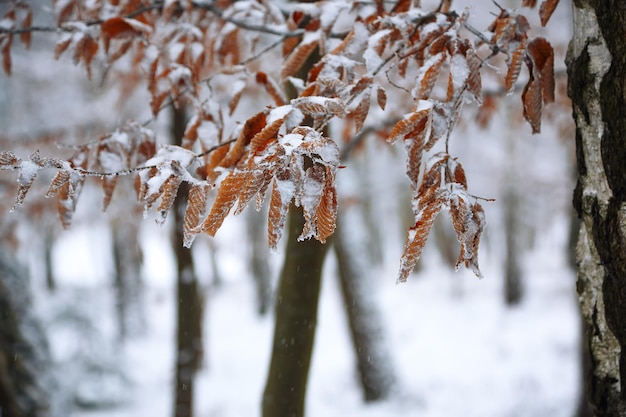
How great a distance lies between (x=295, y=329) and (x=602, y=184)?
5.45 ft

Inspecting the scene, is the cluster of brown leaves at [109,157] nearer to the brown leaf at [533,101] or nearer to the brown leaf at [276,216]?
the brown leaf at [276,216]

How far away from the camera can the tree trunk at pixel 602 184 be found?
4.39 ft

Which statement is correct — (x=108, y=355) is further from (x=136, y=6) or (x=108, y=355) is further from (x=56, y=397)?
(x=136, y=6)

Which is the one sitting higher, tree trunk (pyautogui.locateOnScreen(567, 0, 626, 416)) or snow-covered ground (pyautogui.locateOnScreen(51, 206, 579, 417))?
tree trunk (pyautogui.locateOnScreen(567, 0, 626, 416))

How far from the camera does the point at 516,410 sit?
598cm

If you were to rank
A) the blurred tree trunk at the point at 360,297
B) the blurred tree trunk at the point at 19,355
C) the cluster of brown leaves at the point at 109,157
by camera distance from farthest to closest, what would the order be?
the blurred tree trunk at the point at 360,297
the blurred tree trunk at the point at 19,355
the cluster of brown leaves at the point at 109,157

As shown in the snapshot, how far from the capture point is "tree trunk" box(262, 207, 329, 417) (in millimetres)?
2488

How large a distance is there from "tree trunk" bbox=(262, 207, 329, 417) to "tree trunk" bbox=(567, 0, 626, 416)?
1312 mm

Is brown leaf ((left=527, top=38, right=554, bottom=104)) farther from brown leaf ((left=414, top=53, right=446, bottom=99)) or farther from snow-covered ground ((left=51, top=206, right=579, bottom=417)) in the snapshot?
snow-covered ground ((left=51, top=206, right=579, bottom=417))

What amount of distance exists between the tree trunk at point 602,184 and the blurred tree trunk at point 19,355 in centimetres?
512

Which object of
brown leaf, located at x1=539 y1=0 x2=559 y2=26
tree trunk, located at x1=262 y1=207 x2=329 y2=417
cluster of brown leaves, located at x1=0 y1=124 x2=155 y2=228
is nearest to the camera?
brown leaf, located at x1=539 y1=0 x2=559 y2=26

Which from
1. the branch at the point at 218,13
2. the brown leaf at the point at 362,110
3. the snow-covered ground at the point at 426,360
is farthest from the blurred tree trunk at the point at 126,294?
the brown leaf at the point at 362,110

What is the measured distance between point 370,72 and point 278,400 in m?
1.84

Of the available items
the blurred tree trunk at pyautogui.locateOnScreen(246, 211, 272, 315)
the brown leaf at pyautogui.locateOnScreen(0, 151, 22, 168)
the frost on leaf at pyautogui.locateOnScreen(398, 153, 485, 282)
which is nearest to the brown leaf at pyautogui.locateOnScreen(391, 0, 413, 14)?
the frost on leaf at pyautogui.locateOnScreen(398, 153, 485, 282)
